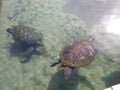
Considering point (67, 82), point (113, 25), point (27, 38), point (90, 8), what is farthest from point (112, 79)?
point (90, 8)

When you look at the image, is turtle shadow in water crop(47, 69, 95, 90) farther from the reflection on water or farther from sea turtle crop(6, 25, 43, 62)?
the reflection on water

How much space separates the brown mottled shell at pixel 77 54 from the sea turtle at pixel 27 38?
5.07 ft

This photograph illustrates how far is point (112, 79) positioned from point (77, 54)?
3.70ft

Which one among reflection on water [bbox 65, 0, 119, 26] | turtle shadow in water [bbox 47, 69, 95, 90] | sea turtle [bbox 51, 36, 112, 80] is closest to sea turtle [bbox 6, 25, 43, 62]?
turtle shadow in water [bbox 47, 69, 95, 90]

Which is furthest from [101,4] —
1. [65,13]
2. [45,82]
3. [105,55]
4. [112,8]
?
[45,82]

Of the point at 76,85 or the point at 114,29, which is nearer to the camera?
the point at 76,85

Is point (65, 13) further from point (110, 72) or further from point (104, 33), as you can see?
point (110, 72)

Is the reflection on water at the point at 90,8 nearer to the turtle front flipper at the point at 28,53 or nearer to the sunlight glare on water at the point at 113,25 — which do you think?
the sunlight glare on water at the point at 113,25

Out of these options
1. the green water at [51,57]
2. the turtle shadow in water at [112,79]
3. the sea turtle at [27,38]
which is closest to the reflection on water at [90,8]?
the green water at [51,57]

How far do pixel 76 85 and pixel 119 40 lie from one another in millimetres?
2099

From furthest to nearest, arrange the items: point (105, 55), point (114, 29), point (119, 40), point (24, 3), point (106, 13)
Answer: point (24, 3) < point (106, 13) < point (114, 29) < point (119, 40) < point (105, 55)

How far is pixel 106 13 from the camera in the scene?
8.17m

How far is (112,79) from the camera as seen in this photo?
5832 mm

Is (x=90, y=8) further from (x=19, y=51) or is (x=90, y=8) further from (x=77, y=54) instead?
(x=77, y=54)
